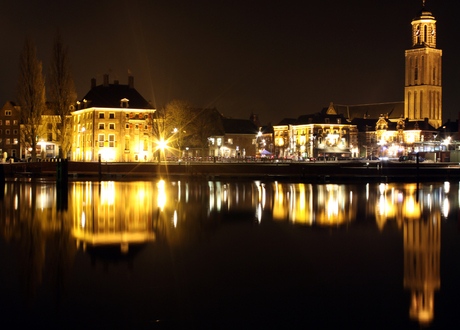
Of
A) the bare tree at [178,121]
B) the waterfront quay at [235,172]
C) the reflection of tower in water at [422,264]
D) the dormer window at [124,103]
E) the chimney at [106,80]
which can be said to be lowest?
the reflection of tower in water at [422,264]

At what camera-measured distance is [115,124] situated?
7950cm

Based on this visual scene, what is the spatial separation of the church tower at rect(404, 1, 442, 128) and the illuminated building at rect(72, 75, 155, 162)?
92.6 metres

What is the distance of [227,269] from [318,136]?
11233cm

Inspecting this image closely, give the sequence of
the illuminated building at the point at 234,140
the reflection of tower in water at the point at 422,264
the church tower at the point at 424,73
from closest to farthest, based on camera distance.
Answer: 1. the reflection of tower in water at the point at 422,264
2. the illuminated building at the point at 234,140
3. the church tower at the point at 424,73

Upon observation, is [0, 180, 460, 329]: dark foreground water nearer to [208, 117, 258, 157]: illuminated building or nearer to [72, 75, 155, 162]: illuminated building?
[72, 75, 155, 162]: illuminated building

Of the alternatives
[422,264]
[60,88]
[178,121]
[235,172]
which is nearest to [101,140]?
[178,121]

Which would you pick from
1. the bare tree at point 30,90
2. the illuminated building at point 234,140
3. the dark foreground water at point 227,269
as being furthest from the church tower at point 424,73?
the dark foreground water at point 227,269

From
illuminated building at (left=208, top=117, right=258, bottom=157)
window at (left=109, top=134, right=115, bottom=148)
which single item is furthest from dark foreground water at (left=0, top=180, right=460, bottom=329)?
illuminated building at (left=208, top=117, right=258, bottom=157)

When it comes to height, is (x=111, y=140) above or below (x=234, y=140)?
below

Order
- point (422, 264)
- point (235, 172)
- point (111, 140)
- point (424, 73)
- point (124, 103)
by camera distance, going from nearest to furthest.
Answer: point (422, 264), point (235, 172), point (111, 140), point (124, 103), point (424, 73)

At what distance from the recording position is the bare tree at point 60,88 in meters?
60.5

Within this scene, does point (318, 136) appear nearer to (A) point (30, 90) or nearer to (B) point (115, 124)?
(B) point (115, 124)

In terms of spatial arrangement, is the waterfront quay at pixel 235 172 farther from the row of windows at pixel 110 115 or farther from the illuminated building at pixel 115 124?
the row of windows at pixel 110 115

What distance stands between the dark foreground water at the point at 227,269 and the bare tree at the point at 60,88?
40946 mm
